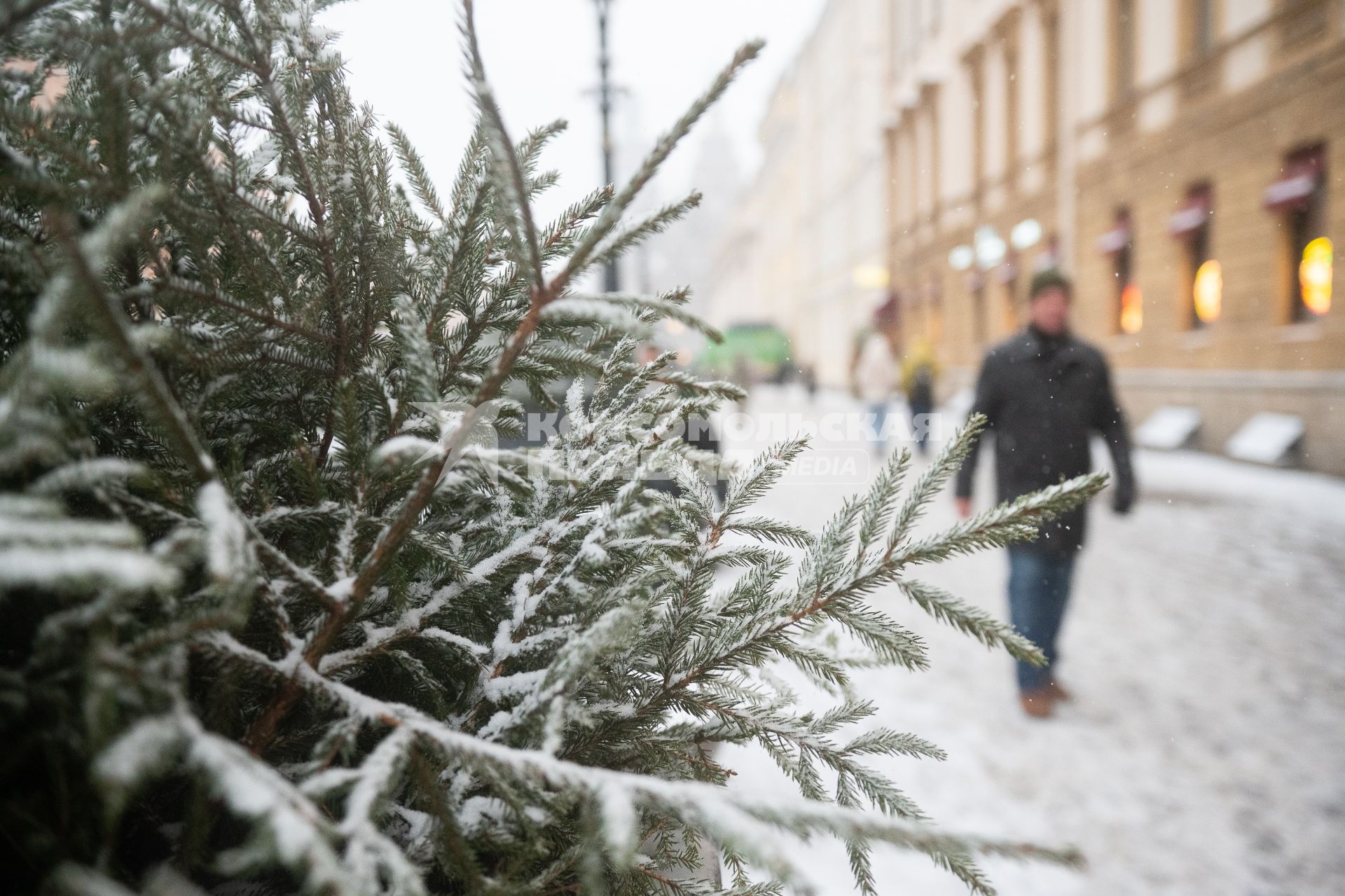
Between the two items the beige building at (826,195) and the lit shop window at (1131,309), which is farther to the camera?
the beige building at (826,195)

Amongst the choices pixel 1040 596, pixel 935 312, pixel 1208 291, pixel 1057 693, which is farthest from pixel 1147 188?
pixel 1057 693

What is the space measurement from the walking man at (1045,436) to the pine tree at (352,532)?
2.93 m

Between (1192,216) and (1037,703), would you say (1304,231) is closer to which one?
(1192,216)

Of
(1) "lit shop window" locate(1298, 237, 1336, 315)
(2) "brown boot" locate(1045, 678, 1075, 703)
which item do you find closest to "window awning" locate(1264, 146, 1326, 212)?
(1) "lit shop window" locate(1298, 237, 1336, 315)

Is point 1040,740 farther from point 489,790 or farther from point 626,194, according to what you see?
point 626,194

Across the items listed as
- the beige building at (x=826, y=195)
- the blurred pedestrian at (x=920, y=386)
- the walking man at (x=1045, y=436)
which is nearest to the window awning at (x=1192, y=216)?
the blurred pedestrian at (x=920, y=386)

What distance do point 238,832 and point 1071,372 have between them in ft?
12.7

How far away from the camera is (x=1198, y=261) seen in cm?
1124

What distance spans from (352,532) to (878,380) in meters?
10.8

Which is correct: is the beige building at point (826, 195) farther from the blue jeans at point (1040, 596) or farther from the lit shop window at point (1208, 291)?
the blue jeans at point (1040, 596)

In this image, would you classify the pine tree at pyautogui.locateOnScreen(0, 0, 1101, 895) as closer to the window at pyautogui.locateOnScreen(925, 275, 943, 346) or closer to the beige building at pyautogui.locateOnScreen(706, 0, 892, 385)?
the beige building at pyautogui.locateOnScreen(706, 0, 892, 385)

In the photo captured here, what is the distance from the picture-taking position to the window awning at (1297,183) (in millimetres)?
8969

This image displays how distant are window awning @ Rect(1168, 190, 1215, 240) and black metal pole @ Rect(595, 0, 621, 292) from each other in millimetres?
8964

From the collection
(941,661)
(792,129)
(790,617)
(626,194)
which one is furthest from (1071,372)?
(792,129)
